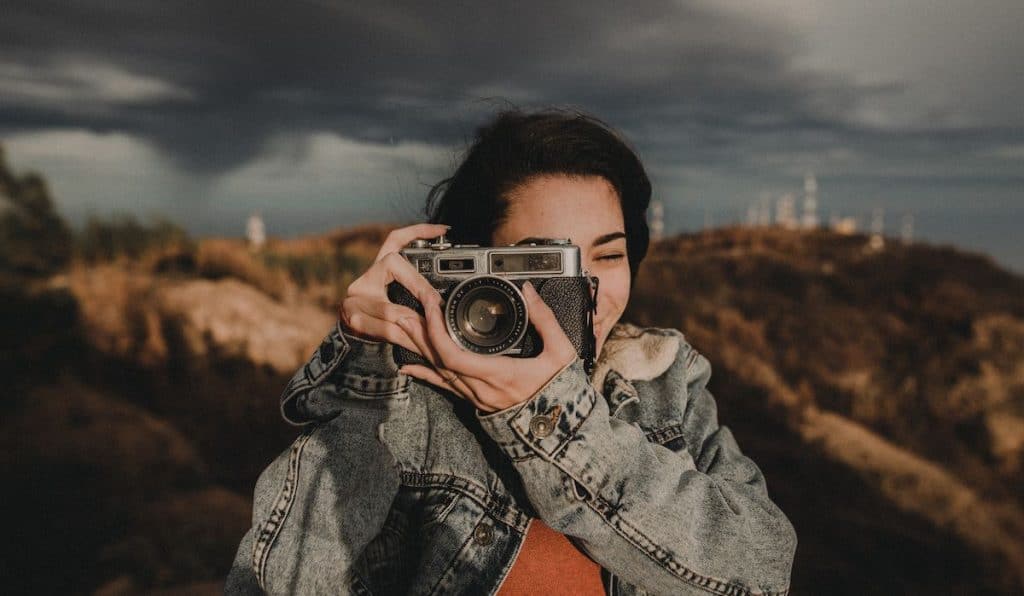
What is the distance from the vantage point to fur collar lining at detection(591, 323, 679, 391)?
1.60m

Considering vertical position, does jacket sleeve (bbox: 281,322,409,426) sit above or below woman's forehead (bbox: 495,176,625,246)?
below

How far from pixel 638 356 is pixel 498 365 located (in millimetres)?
619

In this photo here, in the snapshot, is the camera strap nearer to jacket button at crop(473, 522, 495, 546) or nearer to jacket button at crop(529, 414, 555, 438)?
jacket button at crop(529, 414, 555, 438)

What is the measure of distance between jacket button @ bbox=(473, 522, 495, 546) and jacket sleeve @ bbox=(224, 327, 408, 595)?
0.71 ft

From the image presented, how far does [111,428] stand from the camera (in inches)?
175

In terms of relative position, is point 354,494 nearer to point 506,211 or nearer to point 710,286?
point 506,211

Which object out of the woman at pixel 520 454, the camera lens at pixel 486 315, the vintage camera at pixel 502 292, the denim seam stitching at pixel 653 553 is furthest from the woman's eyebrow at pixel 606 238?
the denim seam stitching at pixel 653 553

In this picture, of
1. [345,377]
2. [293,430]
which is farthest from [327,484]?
[293,430]

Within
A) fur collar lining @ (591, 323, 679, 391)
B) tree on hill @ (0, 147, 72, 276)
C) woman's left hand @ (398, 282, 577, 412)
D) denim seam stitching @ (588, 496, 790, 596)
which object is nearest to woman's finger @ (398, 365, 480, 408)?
woman's left hand @ (398, 282, 577, 412)

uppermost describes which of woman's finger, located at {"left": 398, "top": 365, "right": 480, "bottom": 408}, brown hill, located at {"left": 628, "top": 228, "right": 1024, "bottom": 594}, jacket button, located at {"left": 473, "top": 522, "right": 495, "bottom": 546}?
woman's finger, located at {"left": 398, "top": 365, "right": 480, "bottom": 408}

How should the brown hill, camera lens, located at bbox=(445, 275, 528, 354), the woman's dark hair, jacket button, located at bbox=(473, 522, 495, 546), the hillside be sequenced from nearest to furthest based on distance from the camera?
camera lens, located at bbox=(445, 275, 528, 354) < jacket button, located at bbox=(473, 522, 495, 546) < the woman's dark hair < the hillside < the brown hill

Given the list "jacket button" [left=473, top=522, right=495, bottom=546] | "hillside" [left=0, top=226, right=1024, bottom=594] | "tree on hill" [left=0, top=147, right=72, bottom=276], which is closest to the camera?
"jacket button" [left=473, top=522, right=495, bottom=546]

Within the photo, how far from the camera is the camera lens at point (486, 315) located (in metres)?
1.25

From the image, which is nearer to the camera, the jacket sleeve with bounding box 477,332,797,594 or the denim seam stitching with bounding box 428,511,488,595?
the jacket sleeve with bounding box 477,332,797,594
